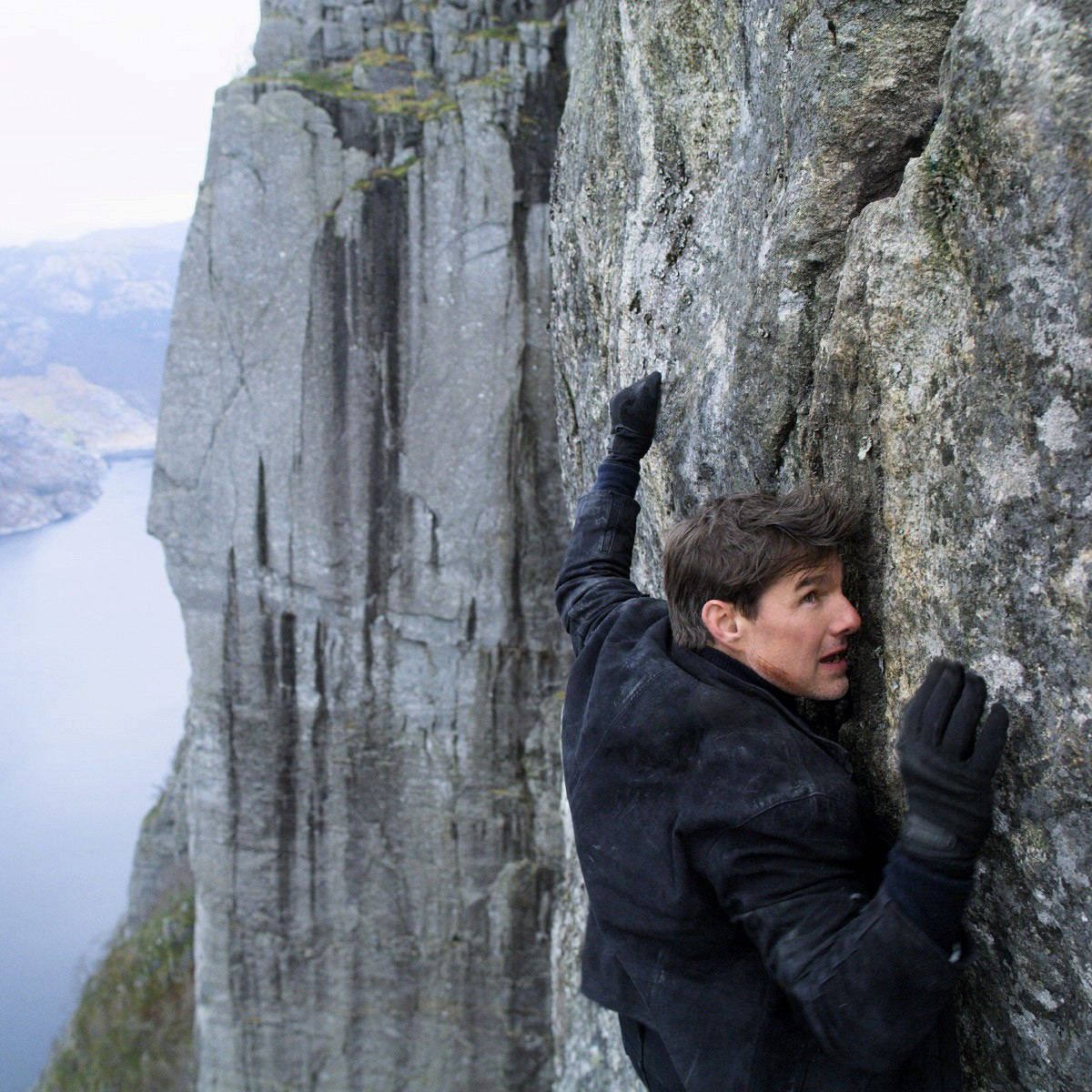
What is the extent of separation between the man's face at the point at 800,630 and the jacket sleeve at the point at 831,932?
278mm

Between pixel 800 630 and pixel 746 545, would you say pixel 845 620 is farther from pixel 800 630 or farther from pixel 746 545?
pixel 746 545

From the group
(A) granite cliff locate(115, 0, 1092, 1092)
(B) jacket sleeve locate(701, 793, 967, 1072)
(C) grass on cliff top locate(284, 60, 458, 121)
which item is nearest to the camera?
(B) jacket sleeve locate(701, 793, 967, 1072)

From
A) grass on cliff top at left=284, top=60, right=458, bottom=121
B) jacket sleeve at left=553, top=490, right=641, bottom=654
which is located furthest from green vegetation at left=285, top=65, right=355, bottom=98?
jacket sleeve at left=553, top=490, right=641, bottom=654

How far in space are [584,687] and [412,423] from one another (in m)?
5.52

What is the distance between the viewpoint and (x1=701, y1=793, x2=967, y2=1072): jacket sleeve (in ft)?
4.34

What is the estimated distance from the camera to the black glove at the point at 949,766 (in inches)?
53.2

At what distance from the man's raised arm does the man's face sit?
0.44 metres

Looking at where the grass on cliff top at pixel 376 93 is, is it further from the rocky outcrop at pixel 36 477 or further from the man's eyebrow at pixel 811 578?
the rocky outcrop at pixel 36 477

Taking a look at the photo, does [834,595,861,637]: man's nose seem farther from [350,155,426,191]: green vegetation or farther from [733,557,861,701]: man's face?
[350,155,426,191]: green vegetation

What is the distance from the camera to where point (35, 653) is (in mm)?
16797

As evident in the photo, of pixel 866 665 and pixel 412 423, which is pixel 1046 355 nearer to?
pixel 866 665

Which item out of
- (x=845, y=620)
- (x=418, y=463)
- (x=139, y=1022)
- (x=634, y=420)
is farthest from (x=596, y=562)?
(x=139, y=1022)

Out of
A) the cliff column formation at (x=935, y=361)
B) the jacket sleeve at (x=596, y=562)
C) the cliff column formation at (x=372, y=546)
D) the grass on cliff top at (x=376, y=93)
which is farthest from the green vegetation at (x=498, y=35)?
the jacket sleeve at (x=596, y=562)

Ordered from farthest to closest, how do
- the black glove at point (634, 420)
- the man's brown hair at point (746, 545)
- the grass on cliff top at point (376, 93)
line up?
the grass on cliff top at point (376, 93)
the black glove at point (634, 420)
the man's brown hair at point (746, 545)
